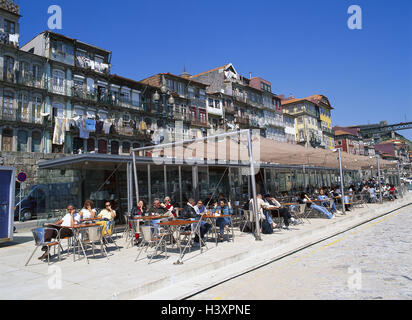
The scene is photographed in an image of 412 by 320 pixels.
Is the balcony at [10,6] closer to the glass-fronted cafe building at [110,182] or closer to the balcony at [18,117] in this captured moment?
the balcony at [18,117]

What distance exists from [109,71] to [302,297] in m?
34.7

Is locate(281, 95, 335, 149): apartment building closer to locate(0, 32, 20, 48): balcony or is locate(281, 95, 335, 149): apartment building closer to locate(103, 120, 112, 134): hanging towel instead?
locate(103, 120, 112, 134): hanging towel

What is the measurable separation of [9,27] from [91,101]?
900 centimetres

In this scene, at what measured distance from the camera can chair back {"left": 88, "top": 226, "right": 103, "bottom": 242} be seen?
7148 mm

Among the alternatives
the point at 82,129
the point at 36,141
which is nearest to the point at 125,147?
the point at 82,129

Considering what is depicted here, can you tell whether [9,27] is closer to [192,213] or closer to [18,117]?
Answer: [18,117]

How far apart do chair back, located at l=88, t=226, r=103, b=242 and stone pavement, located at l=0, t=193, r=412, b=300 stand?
504 mm

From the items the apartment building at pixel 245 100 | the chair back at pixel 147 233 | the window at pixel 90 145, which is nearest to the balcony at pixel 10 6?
the window at pixel 90 145

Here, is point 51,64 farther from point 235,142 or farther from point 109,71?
point 235,142

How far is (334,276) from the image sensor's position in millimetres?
5188

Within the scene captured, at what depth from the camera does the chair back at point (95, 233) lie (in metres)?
7.15

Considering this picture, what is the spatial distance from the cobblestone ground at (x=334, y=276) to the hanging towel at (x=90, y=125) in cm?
2726
